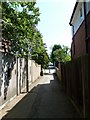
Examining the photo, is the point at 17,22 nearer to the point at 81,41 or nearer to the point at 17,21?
the point at 17,21

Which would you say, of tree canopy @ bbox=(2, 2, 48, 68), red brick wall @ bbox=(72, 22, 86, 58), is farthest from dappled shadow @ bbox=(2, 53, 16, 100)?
red brick wall @ bbox=(72, 22, 86, 58)

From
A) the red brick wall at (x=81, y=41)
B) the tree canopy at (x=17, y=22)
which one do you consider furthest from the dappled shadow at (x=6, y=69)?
the red brick wall at (x=81, y=41)

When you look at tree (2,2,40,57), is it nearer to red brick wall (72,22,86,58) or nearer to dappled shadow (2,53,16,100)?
dappled shadow (2,53,16,100)

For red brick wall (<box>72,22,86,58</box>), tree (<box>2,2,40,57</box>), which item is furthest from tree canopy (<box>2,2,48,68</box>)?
red brick wall (<box>72,22,86,58</box>)

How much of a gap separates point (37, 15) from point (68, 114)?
18.1ft

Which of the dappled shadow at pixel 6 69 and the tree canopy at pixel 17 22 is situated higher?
the tree canopy at pixel 17 22

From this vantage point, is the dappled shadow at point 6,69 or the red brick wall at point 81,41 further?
the red brick wall at point 81,41

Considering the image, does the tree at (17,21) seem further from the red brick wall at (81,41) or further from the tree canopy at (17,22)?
the red brick wall at (81,41)

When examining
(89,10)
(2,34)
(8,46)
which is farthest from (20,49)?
(89,10)

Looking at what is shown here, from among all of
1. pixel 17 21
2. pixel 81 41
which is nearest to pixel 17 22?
pixel 17 21

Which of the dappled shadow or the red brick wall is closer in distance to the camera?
the dappled shadow

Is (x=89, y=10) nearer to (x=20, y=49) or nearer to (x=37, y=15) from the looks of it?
(x=37, y=15)

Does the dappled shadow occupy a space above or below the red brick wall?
below

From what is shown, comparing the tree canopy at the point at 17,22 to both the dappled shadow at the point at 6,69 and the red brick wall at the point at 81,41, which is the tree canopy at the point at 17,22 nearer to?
the dappled shadow at the point at 6,69
